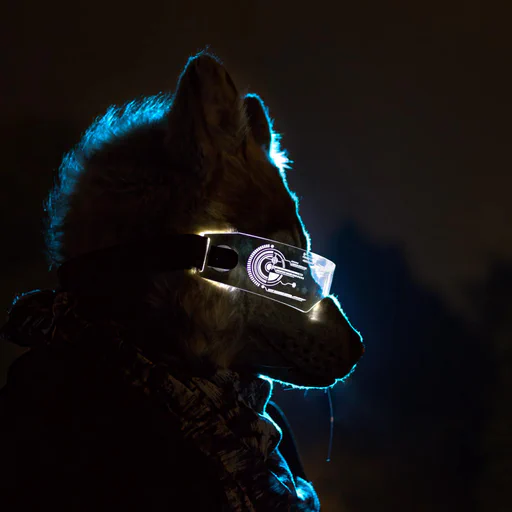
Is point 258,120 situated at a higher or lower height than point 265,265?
higher

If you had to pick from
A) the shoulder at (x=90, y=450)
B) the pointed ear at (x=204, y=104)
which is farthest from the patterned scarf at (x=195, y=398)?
the pointed ear at (x=204, y=104)

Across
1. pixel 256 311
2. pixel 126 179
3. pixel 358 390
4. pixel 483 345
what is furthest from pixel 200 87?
pixel 483 345

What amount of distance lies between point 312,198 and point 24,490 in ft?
3.94

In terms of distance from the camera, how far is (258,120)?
1.02 meters

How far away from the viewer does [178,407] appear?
2.76 feet

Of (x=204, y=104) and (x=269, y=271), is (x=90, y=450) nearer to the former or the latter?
(x=269, y=271)

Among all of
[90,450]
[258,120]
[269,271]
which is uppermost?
[258,120]

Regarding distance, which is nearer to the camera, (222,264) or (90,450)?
(90,450)

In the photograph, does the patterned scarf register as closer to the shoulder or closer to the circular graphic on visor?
the shoulder

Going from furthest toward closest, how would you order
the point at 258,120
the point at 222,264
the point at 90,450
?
the point at 258,120 < the point at 222,264 < the point at 90,450

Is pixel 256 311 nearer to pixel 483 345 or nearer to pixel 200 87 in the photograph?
pixel 200 87

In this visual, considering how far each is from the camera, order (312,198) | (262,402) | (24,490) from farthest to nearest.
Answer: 1. (312,198)
2. (262,402)
3. (24,490)

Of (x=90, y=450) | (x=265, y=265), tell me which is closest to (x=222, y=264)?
(x=265, y=265)

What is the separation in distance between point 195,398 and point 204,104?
498 millimetres
